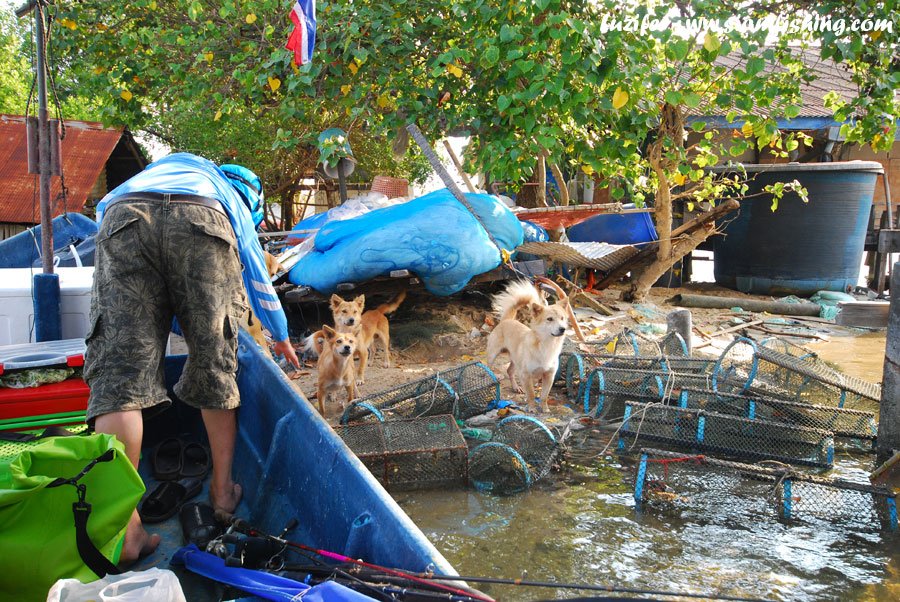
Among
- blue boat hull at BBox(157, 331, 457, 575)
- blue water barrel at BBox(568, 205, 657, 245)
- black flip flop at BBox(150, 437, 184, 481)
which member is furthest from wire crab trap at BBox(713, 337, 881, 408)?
blue water barrel at BBox(568, 205, 657, 245)

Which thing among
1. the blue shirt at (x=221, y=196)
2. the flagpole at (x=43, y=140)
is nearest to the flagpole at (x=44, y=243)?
the flagpole at (x=43, y=140)

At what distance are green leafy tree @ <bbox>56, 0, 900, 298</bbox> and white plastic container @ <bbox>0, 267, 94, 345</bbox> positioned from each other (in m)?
2.64

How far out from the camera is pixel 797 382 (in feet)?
19.1

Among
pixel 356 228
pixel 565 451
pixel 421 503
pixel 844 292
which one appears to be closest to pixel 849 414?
pixel 565 451

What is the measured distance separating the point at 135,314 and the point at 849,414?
4.82 meters

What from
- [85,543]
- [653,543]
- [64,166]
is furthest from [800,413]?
[64,166]

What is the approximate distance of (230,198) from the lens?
3.14 m

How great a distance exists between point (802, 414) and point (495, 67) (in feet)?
12.5

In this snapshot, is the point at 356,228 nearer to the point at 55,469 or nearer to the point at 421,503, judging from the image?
the point at 421,503

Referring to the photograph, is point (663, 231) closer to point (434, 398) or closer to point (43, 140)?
point (434, 398)

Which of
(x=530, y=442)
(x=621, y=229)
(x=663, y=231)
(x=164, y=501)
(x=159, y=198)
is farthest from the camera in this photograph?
(x=621, y=229)

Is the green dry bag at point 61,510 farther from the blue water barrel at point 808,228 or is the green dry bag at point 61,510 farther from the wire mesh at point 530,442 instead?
the blue water barrel at point 808,228

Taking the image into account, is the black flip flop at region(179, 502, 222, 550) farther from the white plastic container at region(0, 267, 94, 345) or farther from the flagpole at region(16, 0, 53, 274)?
the flagpole at region(16, 0, 53, 274)

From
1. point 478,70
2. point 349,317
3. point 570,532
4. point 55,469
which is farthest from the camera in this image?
point 349,317
